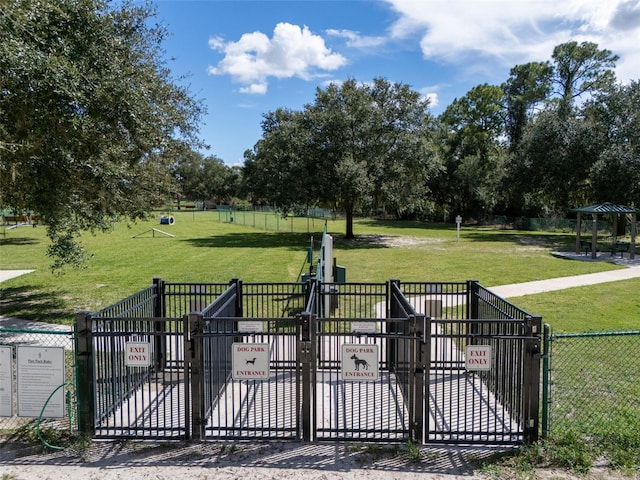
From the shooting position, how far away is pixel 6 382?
17.6 feet

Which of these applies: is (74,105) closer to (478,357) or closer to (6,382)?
(6,382)

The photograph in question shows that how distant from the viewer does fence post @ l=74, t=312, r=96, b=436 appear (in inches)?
201

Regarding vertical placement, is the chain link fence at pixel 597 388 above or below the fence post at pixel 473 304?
below

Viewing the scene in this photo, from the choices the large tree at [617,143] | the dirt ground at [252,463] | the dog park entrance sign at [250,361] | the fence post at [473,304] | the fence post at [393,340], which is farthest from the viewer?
the large tree at [617,143]

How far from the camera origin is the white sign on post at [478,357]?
510 centimetres

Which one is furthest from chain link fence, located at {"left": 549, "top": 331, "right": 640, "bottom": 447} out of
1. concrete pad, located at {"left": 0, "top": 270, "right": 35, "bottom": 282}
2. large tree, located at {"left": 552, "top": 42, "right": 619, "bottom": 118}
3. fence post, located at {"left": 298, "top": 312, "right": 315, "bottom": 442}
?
large tree, located at {"left": 552, "top": 42, "right": 619, "bottom": 118}

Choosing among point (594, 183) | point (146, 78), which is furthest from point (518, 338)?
point (594, 183)

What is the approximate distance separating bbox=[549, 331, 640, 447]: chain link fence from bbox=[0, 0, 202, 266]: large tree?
24.8ft

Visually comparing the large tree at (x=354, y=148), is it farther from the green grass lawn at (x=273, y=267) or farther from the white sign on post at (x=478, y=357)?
the white sign on post at (x=478, y=357)

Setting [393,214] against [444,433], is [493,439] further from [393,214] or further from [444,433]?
[393,214]

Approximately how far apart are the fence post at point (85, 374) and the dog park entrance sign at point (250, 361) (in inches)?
58.3

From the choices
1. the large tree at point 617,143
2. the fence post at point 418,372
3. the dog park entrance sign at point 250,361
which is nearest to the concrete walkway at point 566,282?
the large tree at point 617,143

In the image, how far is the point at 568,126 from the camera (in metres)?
32.3

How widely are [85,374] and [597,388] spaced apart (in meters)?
6.42
